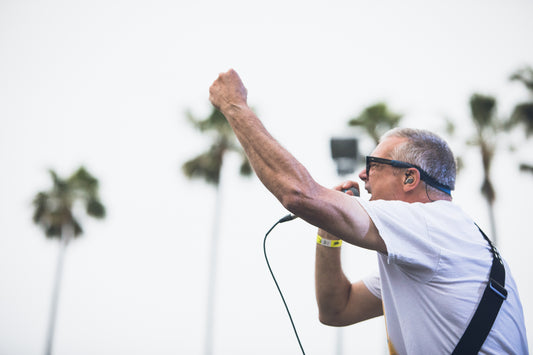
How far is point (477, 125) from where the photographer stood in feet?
51.6

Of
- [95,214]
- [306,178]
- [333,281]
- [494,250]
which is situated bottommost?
[333,281]

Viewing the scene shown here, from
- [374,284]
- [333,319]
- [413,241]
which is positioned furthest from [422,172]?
[333,319]

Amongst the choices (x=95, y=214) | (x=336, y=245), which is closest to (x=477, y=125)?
(x=336, y=245)

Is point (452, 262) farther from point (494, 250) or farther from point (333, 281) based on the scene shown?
point (333, 281)

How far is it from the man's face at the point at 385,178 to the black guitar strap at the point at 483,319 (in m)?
0.65

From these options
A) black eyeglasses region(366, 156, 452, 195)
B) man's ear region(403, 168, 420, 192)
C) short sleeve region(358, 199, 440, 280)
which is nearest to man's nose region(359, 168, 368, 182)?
black eyeglasses region(366, 156, 452, 195)

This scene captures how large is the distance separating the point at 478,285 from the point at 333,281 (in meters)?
1.13

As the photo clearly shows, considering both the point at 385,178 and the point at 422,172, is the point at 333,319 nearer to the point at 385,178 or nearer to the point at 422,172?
the point at 385,178

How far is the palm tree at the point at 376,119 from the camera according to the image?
15.8 m

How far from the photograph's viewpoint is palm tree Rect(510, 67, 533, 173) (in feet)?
49.0

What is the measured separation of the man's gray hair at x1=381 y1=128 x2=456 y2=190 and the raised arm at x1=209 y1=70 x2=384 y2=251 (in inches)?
25.0

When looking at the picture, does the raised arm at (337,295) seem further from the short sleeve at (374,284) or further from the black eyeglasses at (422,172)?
the black eyeglasses at (422,172)

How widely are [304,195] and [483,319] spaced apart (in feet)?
3.17

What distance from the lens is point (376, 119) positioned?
627 inches
